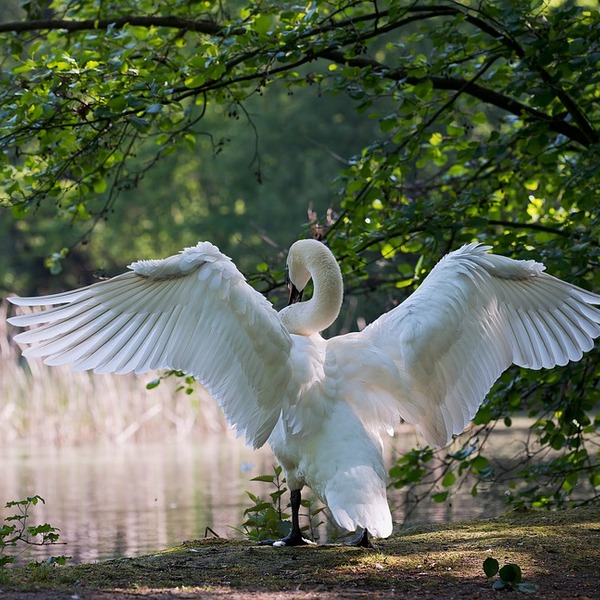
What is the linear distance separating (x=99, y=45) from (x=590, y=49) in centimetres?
293

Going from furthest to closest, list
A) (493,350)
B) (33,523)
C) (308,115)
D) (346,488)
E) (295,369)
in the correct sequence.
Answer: (308,115)
(33,523)
(493,350)
(295,369)
(346,488)

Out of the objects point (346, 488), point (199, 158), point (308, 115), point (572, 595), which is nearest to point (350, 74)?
point (346, 488)

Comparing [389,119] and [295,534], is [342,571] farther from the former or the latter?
[389,119]

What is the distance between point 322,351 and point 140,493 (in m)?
5.56

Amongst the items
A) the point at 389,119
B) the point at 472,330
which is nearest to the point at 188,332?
the point at 472,330

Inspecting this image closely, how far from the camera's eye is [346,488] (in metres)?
4.27

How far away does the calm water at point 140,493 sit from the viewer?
24.1 feet

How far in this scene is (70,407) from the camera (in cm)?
1474

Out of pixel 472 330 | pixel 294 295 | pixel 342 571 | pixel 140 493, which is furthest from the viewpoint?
pixel 140 493

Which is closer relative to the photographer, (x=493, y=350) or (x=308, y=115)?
(x=493, y=350)

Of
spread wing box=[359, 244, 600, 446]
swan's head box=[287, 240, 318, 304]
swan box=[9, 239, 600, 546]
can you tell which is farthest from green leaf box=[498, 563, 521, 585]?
swan's head box=[287, 240, 318, 304]

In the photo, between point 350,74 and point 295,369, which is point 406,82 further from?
point 295,369

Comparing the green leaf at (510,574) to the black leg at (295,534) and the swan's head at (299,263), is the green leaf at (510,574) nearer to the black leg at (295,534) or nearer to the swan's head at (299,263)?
the black leg at (295,534)

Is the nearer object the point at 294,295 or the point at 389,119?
the point at 294,295
